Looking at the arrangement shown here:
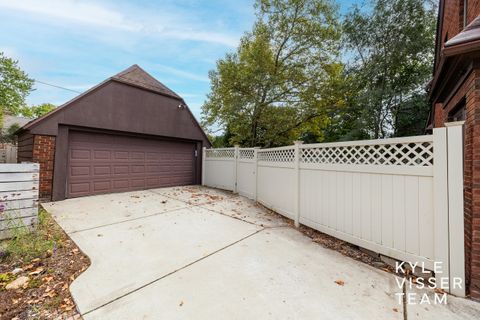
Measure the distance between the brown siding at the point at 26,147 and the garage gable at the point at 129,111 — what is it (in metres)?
0.39

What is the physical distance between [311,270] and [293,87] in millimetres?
9534

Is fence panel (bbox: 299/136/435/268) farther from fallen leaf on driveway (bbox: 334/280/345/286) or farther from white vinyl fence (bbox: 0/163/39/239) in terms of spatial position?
white vinyl fence (bbox: 0/163/39/239)

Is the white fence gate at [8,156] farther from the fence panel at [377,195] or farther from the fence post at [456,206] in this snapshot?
the fence post at [456,206]

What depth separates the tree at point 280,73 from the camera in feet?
33.0

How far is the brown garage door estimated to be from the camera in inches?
270

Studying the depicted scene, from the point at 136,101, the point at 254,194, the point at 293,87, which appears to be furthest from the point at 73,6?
the point at 293,87

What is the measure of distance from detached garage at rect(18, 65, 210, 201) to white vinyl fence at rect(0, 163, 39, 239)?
124 inches

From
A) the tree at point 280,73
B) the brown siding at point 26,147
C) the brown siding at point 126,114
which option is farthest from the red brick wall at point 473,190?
the brown siding at point 26,147

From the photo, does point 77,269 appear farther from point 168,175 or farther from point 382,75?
point 382,75

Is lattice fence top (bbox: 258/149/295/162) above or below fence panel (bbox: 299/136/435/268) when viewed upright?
above

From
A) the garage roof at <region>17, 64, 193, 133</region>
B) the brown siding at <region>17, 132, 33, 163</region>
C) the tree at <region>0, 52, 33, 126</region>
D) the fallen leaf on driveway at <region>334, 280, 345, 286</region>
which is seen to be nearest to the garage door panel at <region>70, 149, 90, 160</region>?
the brown siding at <region>17, 132, 33, 163</region>

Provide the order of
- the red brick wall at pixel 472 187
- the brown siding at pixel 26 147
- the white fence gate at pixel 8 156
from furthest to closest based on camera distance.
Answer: the white fence gate at pixel 8 156 < the brown siding at pixel 26 147 < the red brick wall at pixel 472 187

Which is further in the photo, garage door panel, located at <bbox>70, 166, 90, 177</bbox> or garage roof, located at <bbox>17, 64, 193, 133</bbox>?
garage roof, located at <bbox>17, 64, 193, 133</bbox>

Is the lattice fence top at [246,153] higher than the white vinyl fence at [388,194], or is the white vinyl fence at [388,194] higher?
the lattice fence top at [246,153]
